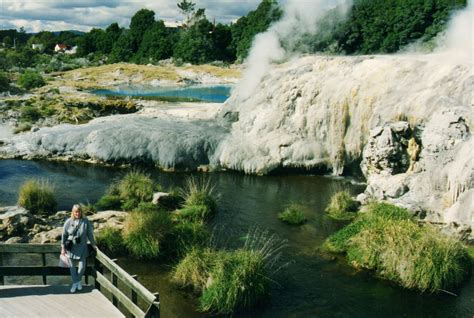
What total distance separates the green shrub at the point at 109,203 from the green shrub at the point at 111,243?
11.6 feet

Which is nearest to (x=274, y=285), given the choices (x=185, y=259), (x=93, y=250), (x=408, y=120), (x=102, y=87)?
(x=185, y=259)

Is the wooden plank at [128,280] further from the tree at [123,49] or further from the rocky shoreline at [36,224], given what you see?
the tree at [123,49]

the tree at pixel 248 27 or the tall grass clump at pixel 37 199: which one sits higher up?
the tree at pixel 248 27

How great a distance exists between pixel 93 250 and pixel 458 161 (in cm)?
1149

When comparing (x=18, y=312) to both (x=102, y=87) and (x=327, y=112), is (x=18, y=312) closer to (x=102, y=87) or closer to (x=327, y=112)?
(x=327, y=112)

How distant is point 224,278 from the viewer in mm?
11430

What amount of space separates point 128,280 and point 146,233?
445 cm

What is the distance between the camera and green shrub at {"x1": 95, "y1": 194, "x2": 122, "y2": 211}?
18045mm

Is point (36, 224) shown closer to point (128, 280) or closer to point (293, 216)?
point (128, 280)

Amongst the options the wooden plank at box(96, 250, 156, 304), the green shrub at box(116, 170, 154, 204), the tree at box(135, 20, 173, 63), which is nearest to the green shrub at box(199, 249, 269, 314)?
the wooden plank at box(96, 250, 156, 304)

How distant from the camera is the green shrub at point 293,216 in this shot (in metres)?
17.1

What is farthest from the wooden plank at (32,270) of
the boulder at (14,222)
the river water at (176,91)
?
the river water at (176,91)

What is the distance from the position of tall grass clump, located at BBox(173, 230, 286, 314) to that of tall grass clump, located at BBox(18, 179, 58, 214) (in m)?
6.72

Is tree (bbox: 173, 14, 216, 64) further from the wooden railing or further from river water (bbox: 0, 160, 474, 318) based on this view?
the wooden railing
